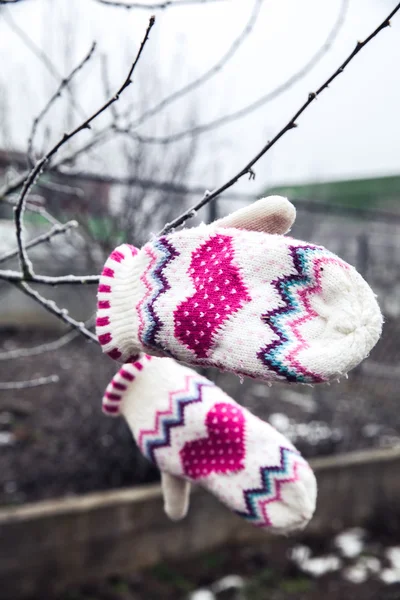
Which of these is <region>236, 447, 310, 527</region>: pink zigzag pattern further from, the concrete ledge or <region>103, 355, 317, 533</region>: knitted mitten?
the concrete ledge

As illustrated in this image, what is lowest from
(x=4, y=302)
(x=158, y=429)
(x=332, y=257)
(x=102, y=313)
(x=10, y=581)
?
(x=4, y=302)

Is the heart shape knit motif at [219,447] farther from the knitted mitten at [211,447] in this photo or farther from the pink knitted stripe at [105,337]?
the pink knitted stripe at [105,337]

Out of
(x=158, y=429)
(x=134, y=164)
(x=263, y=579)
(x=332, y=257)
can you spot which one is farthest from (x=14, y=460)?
(x=332, y=257)

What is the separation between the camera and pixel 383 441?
436cm

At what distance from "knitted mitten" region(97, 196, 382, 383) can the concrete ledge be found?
80.9 inches

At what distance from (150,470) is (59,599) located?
0.86 meters

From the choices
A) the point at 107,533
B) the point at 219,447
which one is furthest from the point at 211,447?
the point at 107,533

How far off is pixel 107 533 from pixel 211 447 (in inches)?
71.8

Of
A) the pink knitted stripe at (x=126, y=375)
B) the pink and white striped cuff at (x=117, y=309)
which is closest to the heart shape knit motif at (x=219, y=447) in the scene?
the pink knitted stripe at (x=126, y=375)

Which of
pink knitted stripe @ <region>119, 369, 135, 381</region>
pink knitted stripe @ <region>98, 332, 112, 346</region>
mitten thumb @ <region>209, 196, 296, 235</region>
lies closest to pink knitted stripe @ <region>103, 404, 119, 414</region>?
pink knitted stripe @ <region>119, 369, 135, 381</region>

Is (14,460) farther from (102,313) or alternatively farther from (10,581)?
(102,313)

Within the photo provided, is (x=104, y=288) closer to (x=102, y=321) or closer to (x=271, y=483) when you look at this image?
(x=102, y=321)

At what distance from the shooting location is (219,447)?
1369 millimetres

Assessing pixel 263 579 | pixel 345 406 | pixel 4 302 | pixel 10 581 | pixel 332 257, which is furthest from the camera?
pixel 4 302
